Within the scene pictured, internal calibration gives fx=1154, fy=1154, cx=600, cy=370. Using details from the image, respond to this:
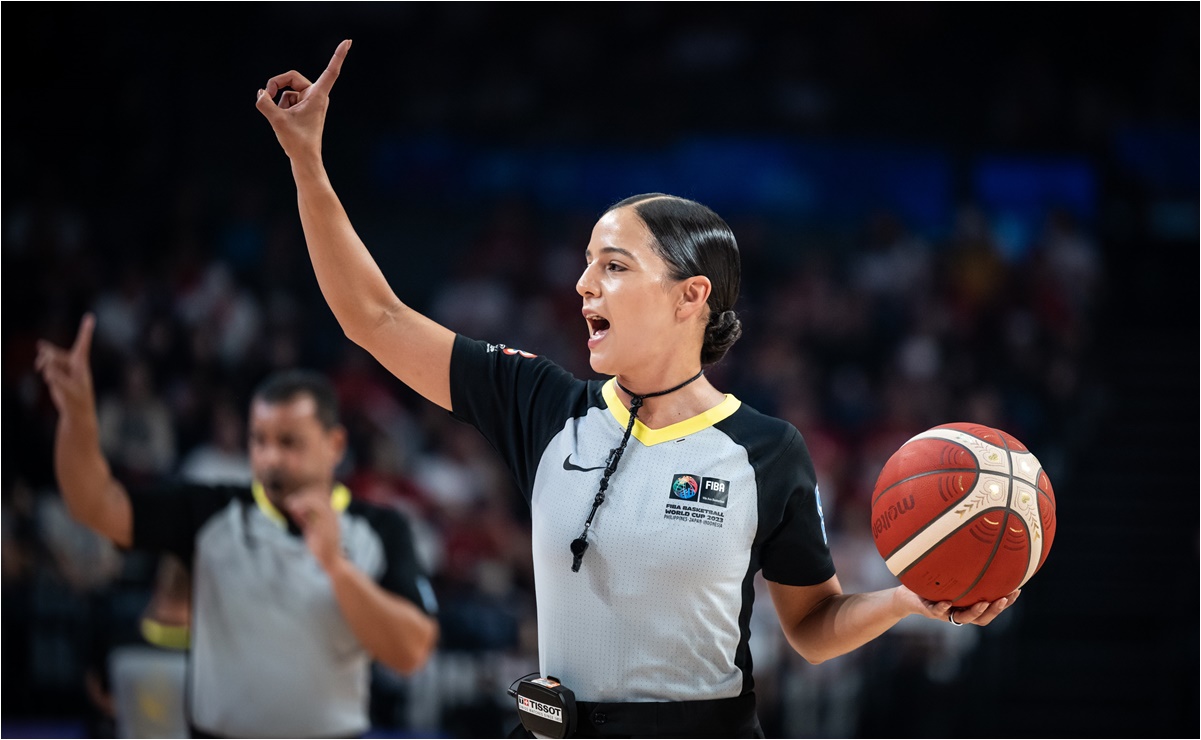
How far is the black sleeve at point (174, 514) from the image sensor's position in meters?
4.07

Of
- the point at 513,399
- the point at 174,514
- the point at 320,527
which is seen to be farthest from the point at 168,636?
the point at 513,399

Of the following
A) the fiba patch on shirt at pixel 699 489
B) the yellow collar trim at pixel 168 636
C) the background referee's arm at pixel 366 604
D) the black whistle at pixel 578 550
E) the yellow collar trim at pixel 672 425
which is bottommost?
the yellow collar trim at pixel 168 636

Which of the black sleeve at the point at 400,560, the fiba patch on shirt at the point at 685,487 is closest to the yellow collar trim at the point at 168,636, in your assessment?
the black sleeve at the point at 400,560

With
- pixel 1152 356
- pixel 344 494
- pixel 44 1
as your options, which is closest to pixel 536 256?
pixel 44 1

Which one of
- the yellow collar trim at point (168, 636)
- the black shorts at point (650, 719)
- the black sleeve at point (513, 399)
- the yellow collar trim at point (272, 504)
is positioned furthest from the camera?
the yellow collar trim at point (168, 636)

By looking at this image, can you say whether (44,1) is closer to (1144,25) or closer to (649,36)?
(649,36)

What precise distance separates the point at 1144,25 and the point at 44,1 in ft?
37.5

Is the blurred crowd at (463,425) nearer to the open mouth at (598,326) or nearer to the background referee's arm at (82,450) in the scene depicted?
the background referee's arm at (82,450)

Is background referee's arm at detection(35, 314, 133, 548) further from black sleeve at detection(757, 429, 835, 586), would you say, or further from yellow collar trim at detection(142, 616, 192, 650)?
black sleeve at detection(757, 429, 835, 586)

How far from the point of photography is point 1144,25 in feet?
42.0

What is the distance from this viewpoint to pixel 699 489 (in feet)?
8.09

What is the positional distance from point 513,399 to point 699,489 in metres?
0.50

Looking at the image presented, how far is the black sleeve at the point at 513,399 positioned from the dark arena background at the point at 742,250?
293 cm

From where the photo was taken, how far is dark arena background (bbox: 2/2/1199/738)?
25.1 ft
